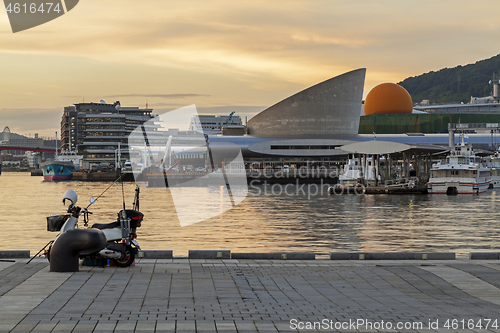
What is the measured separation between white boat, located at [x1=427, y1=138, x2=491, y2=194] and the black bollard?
58.8 m

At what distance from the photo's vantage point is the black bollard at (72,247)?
41.4 ft

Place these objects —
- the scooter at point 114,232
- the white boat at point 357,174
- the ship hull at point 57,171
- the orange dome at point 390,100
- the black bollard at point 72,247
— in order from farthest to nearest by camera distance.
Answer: the orange dome at point 390,100
the ship hull at point 57,171
the white boat at point 357,174
the scooter at point 114,232
the black bollard at point 72,247

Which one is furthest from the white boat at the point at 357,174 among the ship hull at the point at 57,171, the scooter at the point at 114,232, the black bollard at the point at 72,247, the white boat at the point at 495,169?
the ship hull at the point at 57,171

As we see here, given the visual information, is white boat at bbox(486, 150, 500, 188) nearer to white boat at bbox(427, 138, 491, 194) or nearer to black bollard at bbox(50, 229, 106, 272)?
white boat at bbox(427, 138, 491, 194)

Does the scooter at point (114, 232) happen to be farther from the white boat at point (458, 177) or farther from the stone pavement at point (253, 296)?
→ the white boat at point (458, 177)

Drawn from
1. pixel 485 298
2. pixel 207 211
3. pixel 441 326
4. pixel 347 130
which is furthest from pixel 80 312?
pixel 347 130

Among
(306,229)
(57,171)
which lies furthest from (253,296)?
(57,171)

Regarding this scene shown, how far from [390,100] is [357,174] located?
71.7 meters

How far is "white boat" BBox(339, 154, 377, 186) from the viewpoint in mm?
71938

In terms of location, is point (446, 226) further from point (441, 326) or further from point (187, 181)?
point (187, 181)

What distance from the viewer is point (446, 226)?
32.6 m

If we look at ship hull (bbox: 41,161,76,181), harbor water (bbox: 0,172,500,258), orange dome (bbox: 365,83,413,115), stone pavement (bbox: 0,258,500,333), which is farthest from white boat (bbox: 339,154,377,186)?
ship hull (bbox: 41,161,76,181)

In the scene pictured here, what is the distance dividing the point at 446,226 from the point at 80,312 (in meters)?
27.7

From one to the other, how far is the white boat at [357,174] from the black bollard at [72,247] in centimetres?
6050
